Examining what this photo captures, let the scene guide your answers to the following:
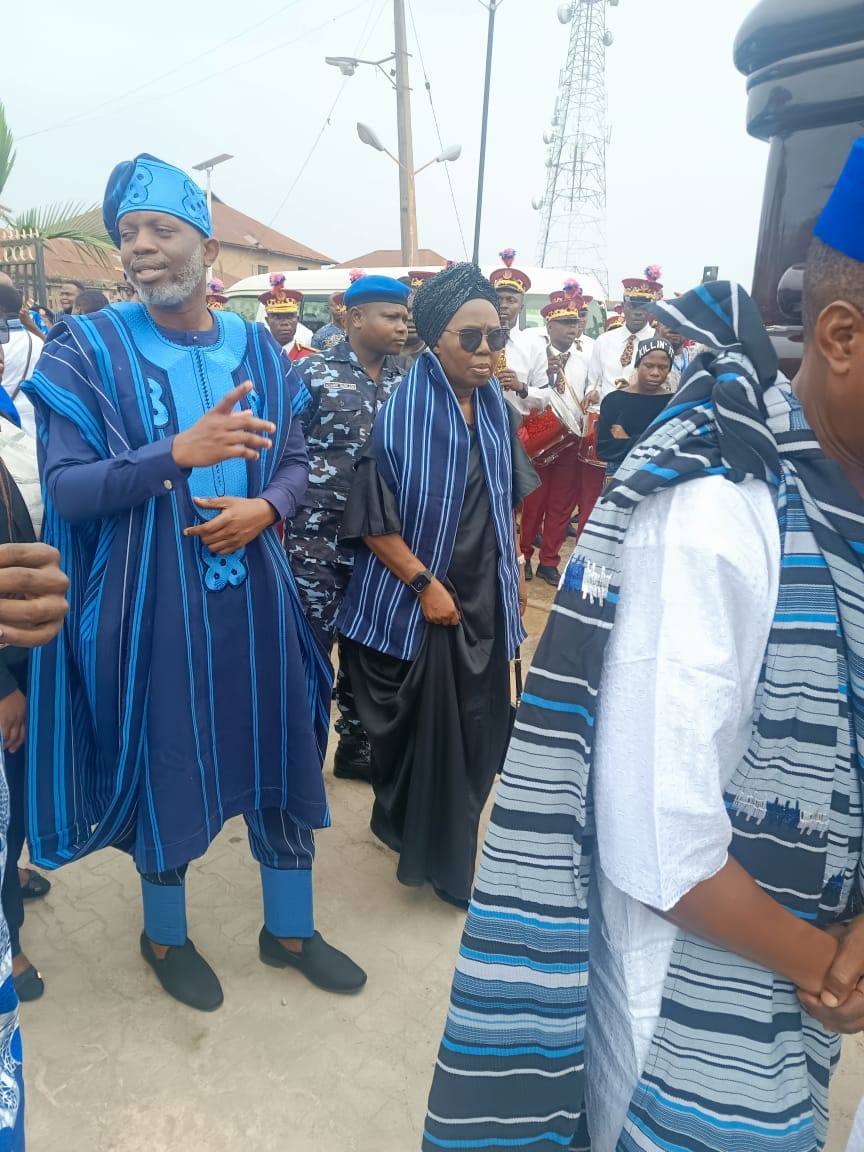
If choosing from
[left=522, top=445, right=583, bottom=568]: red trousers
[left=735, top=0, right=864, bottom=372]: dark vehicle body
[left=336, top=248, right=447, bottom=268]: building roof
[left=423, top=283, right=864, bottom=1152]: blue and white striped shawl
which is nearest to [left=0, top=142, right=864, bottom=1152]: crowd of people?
[left=423, top=283, right=864, bottom=1152]: blue and white striped shawl

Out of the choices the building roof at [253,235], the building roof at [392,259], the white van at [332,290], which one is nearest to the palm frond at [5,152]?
the white van at [332,290]

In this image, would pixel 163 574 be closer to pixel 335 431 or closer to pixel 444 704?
pixel 444 704

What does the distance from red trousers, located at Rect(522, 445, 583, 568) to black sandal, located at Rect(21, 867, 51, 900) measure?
14.7 feet

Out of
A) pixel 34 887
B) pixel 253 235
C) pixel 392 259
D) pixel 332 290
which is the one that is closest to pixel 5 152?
pixel 332 290

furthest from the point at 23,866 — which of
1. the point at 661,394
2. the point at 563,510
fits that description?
the point at 563,510

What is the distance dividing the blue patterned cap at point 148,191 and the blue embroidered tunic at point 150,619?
9.3 inches

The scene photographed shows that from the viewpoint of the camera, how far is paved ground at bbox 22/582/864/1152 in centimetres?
177

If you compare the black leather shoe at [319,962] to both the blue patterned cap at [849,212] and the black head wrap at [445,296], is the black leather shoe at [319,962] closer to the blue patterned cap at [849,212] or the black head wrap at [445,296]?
the black head wrap at [445,296]

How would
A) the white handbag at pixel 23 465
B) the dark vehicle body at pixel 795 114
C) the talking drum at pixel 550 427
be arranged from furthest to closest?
1. the talking drum at pixel 550 427
2. the white handbag at pixel 23 465
3. the dark vehicle body at pixel 795 114

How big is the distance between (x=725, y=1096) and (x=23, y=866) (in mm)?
2505

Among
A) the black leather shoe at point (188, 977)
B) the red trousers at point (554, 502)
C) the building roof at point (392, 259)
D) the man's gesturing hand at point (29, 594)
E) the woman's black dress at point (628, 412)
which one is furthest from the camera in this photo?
the building roof at point (392, 259)

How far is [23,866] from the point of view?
8.68 feet

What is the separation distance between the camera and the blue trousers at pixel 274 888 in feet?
6.99

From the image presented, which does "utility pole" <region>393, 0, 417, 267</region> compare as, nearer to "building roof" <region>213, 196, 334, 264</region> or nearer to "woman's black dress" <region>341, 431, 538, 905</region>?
"woman's black dress" <region>341, 431, 538, 905</region>
